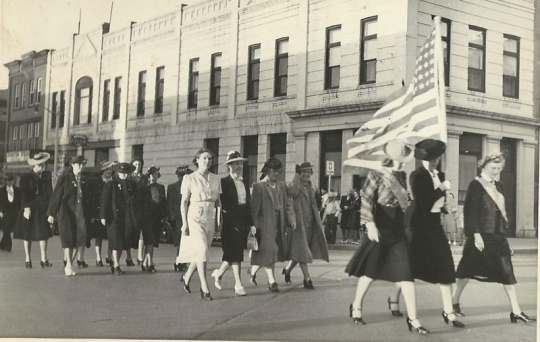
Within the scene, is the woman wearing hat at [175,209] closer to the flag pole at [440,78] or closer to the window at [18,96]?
the window at [18,96]

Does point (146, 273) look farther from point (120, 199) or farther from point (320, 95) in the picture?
point (320, 95)

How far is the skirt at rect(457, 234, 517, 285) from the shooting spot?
5.54 m

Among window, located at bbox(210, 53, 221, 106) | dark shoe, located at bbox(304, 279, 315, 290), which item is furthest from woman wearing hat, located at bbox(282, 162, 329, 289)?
window, located at bbox(210, 53, 221, 106)

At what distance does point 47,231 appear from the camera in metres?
8.47

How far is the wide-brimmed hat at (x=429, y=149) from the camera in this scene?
5.51 meters

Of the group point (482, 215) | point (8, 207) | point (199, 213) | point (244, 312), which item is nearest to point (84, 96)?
point (8, 207)

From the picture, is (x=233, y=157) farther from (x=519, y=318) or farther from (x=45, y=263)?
(x=45, y=263)

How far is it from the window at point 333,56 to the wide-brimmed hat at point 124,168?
2865 mm

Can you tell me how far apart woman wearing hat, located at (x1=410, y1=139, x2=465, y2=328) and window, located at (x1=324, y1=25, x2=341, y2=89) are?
2300 millimetres

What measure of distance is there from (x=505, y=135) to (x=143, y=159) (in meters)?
4.56

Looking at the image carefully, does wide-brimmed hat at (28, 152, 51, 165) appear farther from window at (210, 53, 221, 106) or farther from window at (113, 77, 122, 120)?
window at (210, 53, 221, 106)

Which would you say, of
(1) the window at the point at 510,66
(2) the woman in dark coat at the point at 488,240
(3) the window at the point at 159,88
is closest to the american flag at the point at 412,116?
(2) the woman in dark coat at the point at 488,240

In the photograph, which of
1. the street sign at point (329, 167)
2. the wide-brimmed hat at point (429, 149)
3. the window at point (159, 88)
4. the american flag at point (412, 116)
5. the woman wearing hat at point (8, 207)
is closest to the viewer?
the wide-brimmed hat at point (429, 149)

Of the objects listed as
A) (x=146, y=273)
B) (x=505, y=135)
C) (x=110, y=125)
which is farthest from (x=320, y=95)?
(x=146, y=273)
